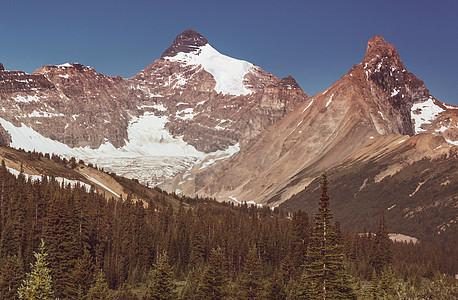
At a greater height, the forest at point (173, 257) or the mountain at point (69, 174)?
the mountain at point (69, 174)

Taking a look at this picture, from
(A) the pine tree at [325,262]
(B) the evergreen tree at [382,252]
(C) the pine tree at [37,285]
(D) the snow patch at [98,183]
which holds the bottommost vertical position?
(C) the pine tree at [37,285]

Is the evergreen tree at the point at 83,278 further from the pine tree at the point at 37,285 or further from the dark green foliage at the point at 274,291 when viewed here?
the dark green foliage at the point at 274,291

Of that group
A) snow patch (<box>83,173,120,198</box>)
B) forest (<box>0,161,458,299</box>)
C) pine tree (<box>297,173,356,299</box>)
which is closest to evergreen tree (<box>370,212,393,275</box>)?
forest (<box>0,161,458,299</box>)

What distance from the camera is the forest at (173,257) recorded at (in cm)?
4900

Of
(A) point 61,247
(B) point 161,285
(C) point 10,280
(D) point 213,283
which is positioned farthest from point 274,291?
(C) point 10,280

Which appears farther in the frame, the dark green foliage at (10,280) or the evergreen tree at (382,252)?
the evergreen tree at (382,252)

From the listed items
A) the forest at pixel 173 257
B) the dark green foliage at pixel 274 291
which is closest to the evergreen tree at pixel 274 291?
the dark green foliage at pixel 274 291

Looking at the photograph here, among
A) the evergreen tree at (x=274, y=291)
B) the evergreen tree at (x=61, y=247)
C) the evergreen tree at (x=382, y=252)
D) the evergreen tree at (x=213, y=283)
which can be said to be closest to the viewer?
the evergreen tree at (x=213, y=283)

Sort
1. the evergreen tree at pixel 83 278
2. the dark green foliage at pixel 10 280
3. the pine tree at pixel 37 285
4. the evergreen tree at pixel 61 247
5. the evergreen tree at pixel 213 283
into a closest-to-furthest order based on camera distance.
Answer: the pine tree at pixel 37 285 → the dark green foliage at pixel 10 280 → the evergreen tree at pixel 213 283 → the evergreen tree at pixel 83 278 → the evergreen tree at pixel 61 247

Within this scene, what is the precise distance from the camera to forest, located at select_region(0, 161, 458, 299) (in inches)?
1929

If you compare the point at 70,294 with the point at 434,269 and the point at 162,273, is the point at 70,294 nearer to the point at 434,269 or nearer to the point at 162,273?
the point at 162,273

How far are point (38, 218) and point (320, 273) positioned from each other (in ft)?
192

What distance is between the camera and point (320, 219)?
43969 mm

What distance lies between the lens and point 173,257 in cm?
10362
